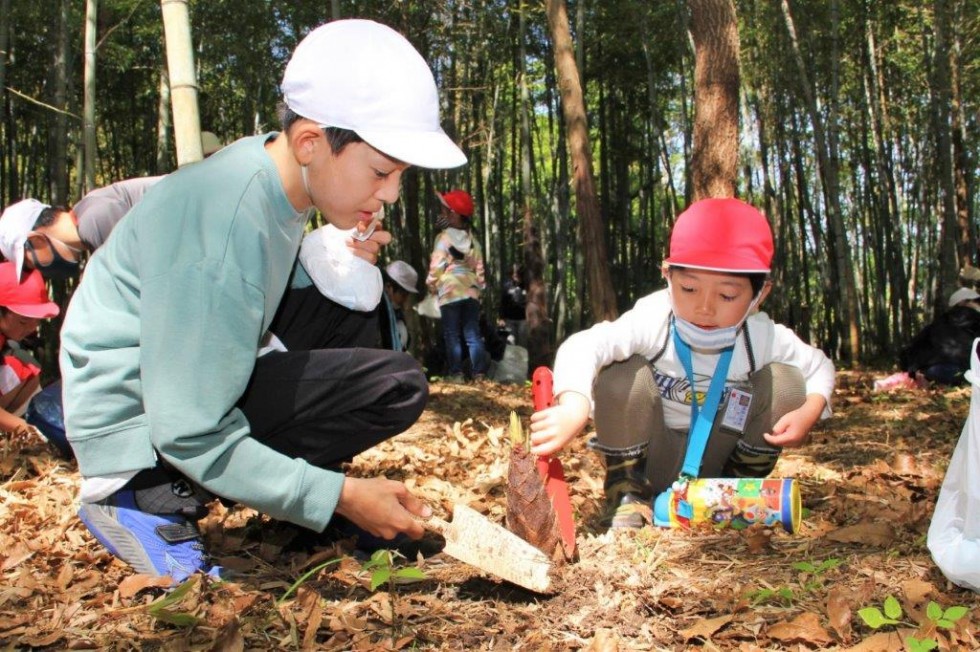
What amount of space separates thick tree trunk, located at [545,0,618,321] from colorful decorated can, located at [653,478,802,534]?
5.19 meters

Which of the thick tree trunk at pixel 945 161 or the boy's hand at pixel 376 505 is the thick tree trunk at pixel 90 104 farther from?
the thick tree trunk at pixel 945 161

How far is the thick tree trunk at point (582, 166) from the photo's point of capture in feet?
25.2

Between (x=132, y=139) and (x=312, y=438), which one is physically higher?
(x=132, y=139)

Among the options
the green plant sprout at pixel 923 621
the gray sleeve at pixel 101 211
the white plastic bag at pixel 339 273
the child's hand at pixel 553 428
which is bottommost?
the green plant sprout at pixel 923 621

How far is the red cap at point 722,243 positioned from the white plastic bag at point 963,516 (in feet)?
1.98

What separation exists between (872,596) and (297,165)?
1.48 m

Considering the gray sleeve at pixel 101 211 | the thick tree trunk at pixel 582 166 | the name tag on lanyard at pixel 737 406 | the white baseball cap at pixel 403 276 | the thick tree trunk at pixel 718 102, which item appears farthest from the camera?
the white baseball cap at pixel 403 276

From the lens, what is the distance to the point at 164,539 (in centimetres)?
190

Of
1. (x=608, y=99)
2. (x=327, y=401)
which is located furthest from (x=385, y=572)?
(x=608, y=99)

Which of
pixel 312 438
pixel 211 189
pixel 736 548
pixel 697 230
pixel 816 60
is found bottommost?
pixel 736 548

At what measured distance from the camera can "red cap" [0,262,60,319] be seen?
352 centimetres

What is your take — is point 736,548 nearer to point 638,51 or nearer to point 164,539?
point 164,539

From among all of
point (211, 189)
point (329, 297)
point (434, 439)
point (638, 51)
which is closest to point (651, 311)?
point (329, 297)

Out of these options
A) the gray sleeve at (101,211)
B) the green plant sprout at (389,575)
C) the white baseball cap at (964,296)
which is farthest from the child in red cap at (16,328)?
the white baseball cap at (964,296)
